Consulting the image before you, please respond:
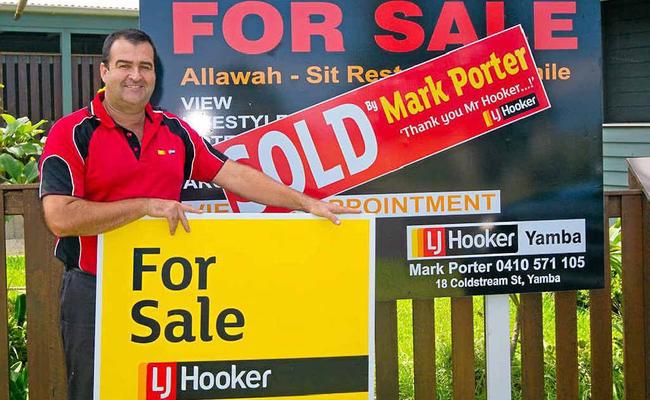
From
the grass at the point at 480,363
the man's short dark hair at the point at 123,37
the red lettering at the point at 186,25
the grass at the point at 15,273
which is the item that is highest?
the red lettering at the point at 186,25

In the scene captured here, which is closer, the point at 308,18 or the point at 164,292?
the point at 164,292

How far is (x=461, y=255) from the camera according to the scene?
3.83 m

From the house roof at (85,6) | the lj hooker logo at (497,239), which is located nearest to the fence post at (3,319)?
the lj hooker logo at (497,239)

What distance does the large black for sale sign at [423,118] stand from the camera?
3607mm

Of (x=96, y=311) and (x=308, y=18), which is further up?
(x=308, y=18)

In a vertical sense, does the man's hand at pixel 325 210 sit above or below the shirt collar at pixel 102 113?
below

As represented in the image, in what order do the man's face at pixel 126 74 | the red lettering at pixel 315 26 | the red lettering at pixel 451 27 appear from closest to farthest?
the man's face at pixel 126 74, the red lettering at pixel 315 26, the red lettering at pixel 451 27

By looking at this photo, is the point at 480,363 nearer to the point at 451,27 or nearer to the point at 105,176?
the point at 451,27

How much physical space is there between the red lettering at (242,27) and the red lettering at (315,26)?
0.07 m

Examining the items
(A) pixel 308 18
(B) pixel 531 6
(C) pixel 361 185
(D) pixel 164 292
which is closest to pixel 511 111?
(B) pixel 531 6

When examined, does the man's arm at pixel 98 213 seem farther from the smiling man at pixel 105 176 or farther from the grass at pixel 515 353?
the grass at pixel 515 353

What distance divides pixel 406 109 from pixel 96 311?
1626mm

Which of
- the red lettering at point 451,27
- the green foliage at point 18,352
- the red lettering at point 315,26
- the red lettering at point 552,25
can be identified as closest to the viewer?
the red lettering at point 315,26

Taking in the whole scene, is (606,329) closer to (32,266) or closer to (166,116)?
(166,116)
